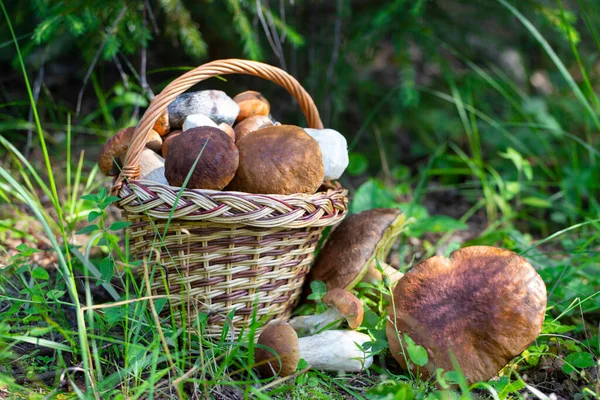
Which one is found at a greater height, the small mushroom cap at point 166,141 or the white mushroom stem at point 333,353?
the small mushroom cap at point 166,141

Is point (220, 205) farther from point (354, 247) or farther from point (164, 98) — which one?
point (354, 247)

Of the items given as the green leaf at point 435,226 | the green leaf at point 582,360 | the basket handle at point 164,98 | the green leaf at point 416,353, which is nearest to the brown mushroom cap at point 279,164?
the basket handle at point 164,98

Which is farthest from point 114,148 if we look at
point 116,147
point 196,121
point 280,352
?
point 280,352

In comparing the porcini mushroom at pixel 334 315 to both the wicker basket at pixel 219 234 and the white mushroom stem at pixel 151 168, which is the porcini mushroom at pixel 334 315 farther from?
the white mushroom stem at pixel 151 168

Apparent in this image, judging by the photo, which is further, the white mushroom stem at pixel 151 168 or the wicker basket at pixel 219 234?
the white mushroom stem at pixel 151 168

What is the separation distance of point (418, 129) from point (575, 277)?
56.7 inches

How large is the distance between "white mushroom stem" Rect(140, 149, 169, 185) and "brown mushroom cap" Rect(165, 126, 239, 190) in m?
0.11

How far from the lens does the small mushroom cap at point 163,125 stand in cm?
170

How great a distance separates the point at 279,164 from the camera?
149 cm

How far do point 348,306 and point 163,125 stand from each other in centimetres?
84

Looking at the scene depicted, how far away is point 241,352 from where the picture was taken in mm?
1472

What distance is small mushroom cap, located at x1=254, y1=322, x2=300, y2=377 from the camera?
1409mm

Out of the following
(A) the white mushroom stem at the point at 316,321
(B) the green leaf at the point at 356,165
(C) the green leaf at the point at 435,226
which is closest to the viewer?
(A) the white mushroom stem at the point at 316,321

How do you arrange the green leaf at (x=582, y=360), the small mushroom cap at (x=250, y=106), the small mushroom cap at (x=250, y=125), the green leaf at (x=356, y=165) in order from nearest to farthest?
the green leaf at (x=582, y=360), the small mushroom cap at (x=250, y=125), the small mushroom cap at (x=250, y=106), the green leaf at (x=356, y=165)
